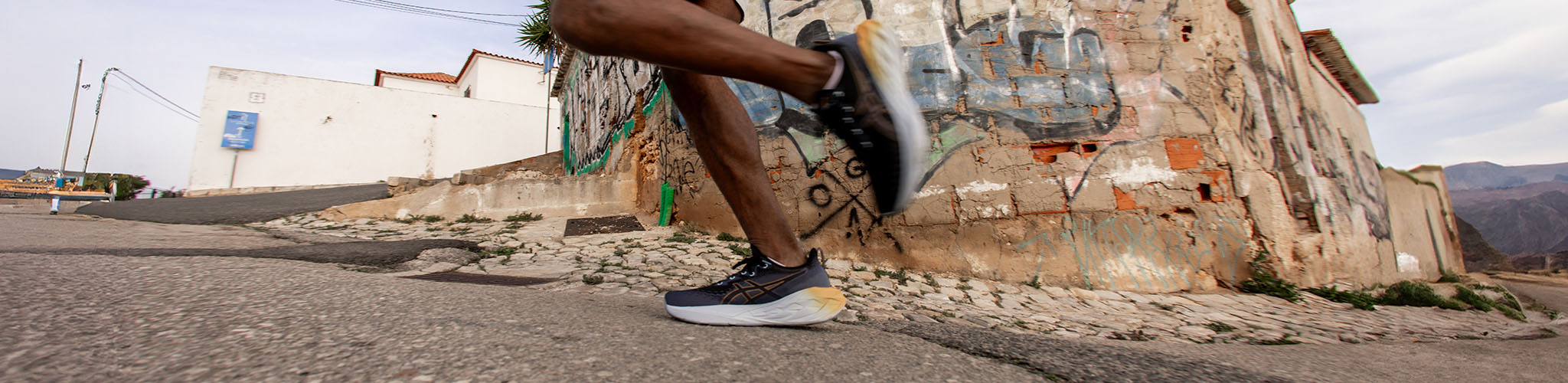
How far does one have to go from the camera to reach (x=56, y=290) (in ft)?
3.20

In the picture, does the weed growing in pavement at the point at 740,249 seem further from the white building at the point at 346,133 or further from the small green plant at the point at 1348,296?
the white building at the point at 346,133

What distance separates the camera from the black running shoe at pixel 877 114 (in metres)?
1.11

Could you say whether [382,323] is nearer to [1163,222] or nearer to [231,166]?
[1163,222]

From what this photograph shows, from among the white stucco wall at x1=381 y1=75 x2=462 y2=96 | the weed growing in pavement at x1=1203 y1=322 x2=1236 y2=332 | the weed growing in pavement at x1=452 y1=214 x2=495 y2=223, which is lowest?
the weed growing in pavement at x1=1203 y1=322 x2=1236 y2=332

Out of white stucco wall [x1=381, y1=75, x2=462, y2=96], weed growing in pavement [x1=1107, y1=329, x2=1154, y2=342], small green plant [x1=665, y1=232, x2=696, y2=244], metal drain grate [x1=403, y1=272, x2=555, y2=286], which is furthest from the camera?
white stucco wall [x1=381, y1=75, x2=462, y2=96]

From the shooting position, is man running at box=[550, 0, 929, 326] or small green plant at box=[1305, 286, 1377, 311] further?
small green plant at box=[1305, 286, 1377, 311]

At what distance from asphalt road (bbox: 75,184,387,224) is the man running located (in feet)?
20.9

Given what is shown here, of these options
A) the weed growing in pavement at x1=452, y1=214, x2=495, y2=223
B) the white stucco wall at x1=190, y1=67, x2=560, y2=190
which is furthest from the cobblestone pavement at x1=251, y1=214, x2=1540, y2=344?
the white stucco wall at x1=190, y1=67, x2=560, y2=190

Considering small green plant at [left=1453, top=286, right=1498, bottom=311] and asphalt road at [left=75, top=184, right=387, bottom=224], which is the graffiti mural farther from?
small green plant at [left=1453, top=286, right=1498, bottom=311]

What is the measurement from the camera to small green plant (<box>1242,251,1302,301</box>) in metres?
3.30

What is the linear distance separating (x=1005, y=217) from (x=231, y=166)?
1973 cm

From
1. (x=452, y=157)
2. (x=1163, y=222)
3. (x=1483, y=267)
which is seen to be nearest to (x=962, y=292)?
(x=1163, y=222)

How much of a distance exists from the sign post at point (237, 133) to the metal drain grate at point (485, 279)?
59.1 ft

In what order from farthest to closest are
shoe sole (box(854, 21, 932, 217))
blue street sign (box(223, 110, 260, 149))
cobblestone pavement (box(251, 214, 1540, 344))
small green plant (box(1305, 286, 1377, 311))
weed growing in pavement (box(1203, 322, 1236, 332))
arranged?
blue street sign (box(223, 110, 260, 149)) → small green plant (box(1305, 286, 1377, 311)) → weed growing in pavement (box(1203, 322, 1236, 332)) → cobblestone pavement (box(251, 214, 1540, 344)) → shoe sole (box(854, 21, 932, 217))
